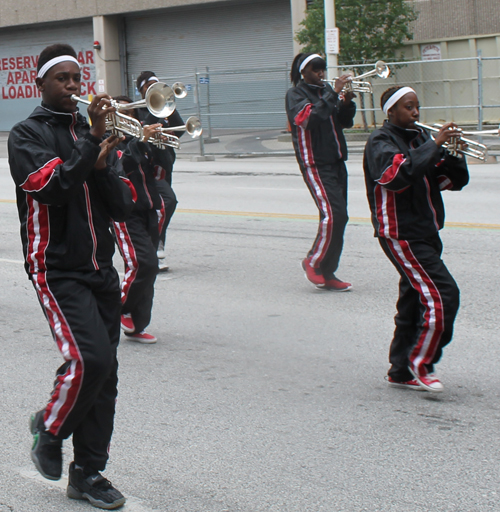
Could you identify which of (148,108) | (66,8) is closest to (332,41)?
(148,108)

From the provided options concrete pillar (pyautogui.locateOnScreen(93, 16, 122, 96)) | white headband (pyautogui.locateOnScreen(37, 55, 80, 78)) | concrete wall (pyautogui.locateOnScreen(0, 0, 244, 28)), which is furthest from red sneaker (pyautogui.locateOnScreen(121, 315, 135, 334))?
concrete pillar (pyautogui.locateOnScreen(93, 16, 122, 96))

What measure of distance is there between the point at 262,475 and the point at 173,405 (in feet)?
3.67

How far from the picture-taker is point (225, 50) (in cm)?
3256

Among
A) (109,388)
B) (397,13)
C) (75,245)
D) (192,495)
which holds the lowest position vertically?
(192,495)

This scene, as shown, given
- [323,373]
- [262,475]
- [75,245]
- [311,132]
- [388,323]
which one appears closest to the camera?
[75,245]

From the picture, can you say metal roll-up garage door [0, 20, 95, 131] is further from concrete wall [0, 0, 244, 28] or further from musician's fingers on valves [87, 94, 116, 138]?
musician's fingers on valves [87, 94, 116, 138]

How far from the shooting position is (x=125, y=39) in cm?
3484

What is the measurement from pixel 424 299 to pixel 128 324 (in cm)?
241

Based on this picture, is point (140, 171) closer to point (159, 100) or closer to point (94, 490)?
point (159, 100)

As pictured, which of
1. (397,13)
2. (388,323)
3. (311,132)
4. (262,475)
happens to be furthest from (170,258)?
(397,13)

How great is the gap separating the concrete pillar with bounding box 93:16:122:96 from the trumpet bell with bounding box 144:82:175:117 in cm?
2946

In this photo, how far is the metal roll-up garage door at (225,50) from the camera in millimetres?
28312

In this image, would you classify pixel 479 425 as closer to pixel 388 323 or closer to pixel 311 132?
pixel 388 323

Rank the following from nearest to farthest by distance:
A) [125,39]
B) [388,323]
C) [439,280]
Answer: [439,280]
[388,323]
[125,39]
